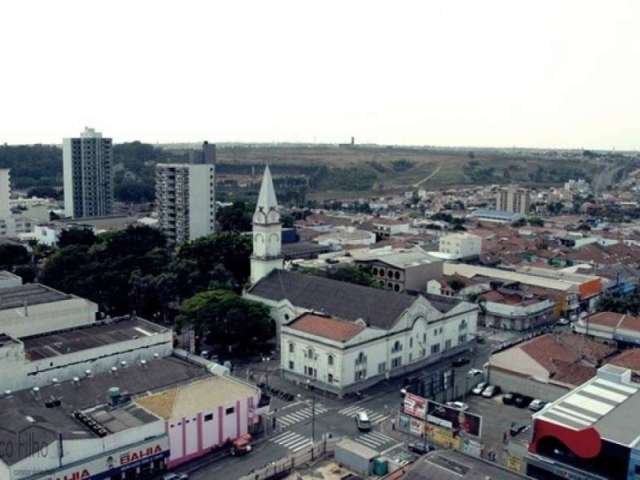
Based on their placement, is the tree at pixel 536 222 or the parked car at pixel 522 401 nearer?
→ the parked car at pixel 522 401

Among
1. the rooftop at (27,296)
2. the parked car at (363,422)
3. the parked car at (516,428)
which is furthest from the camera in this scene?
the rooftop at (27,296)

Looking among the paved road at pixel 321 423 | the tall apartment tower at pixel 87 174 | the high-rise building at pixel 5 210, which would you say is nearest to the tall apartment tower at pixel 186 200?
the high-rise building at pixel 5 210

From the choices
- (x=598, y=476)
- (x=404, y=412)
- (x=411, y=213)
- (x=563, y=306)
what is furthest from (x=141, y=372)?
(x=411, y=213)

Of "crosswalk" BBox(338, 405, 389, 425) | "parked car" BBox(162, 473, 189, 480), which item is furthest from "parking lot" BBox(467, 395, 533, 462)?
"parked car" BBox(162, 473, 189, 480)

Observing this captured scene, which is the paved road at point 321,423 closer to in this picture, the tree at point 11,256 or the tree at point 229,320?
the tree at point 229,320

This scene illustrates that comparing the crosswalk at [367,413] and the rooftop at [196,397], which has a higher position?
the rooftop at [196,397]
